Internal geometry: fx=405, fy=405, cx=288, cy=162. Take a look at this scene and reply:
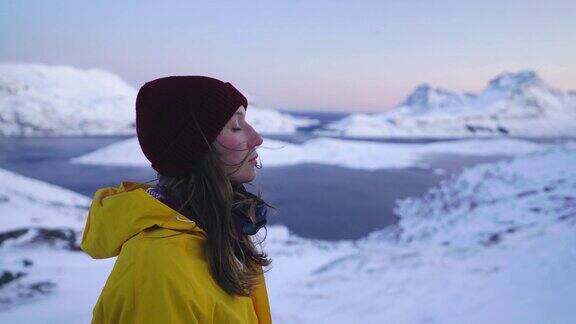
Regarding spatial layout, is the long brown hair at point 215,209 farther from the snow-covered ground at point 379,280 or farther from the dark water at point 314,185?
the dark water at point 314,185

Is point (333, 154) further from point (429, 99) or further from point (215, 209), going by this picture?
point (429, 99)

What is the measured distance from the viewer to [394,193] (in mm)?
26359

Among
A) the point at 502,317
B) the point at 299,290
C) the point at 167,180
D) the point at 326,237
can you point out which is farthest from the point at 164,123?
the point at 326,237

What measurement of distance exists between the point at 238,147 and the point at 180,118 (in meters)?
0.20

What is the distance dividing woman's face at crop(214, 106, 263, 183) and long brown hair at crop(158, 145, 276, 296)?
3 centimetres

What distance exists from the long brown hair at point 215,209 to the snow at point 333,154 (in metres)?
31.3

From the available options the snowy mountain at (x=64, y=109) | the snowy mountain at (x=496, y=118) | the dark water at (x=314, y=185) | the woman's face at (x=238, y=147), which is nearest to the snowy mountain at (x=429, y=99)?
the snowy mountain at (x=496, y=118)

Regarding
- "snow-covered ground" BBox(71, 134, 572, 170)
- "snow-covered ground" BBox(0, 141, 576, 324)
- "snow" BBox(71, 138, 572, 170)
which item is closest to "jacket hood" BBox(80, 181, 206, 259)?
"snow-covered ground" BBox(0, 141, 576, 324)

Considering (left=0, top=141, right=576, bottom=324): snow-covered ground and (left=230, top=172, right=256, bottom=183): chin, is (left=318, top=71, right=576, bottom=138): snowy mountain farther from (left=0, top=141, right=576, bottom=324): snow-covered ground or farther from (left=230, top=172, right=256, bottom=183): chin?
(left=230, top=172, right=256, bottom=183): chin

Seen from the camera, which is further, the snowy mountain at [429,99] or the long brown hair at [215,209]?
the snowy mountain at [429,99]

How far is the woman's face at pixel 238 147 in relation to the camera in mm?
1240

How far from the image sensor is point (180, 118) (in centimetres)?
117

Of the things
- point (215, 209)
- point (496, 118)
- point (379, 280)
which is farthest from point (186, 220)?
point (496, 118)

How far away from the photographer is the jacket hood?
1.02 m
